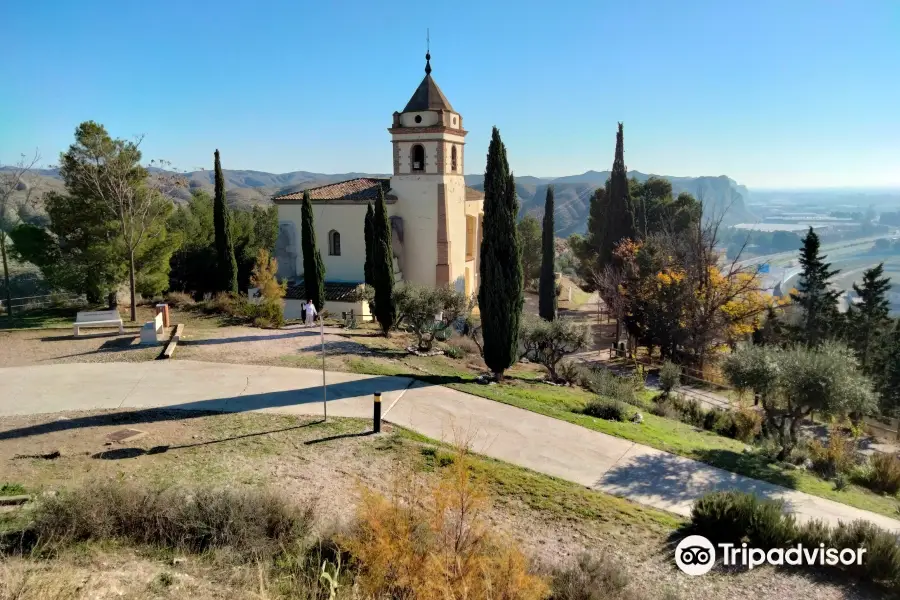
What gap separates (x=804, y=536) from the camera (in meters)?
6.85

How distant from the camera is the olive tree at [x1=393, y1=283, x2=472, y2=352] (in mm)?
17047

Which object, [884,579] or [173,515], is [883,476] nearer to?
[884,579]

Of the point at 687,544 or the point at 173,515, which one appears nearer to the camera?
the point at 173,515

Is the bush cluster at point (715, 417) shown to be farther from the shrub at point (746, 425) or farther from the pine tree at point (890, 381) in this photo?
the pine tree at point (890, 381)

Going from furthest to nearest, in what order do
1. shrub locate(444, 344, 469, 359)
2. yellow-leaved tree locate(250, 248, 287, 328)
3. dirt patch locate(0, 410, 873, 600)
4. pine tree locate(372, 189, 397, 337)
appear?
yellow-leaved tree locate(250, 248, 287, 328)
pine tree locate(372, 189, 397, 337)
shrub locate(444, 344, 469, 359)
dirt patch locate(0, 410, 873, 600)

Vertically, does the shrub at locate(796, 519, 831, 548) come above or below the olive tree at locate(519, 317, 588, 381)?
below

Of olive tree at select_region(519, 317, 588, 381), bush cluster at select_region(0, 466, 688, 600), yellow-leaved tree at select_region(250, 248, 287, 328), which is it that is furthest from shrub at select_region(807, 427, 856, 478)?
yellow-leaved tree at select_region(250, 248, 287, 328)

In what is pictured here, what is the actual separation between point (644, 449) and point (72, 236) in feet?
64.0

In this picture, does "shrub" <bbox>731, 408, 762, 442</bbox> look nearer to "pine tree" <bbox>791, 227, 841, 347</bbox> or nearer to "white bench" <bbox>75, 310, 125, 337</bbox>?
"pine tree" <bbox>791, 227, 841, 347</bbox>

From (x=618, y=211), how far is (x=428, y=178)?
1390 cm

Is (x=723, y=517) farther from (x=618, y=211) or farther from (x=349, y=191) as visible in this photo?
(x=618, y=211)

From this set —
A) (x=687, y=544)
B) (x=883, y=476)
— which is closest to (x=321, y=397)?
(x=687, y=544)

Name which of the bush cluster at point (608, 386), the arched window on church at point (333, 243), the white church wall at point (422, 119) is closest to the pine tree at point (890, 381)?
the bush cluster at point (608, 386)

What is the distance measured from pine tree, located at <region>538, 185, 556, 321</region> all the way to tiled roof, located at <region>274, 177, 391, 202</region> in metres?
10.7
